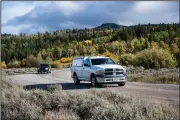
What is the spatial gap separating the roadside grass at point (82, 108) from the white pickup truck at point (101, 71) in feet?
28.5

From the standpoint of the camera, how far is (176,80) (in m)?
27.0

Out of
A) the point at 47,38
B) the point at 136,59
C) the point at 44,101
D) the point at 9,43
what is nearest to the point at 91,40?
the point at 47,38

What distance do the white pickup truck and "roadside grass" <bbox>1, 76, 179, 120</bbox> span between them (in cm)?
869

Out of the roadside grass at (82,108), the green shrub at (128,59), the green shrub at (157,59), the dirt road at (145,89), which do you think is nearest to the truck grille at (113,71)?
the dirt road at (145,89)

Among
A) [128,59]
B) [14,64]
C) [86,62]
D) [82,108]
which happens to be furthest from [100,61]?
[14,64]

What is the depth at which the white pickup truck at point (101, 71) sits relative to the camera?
24.1m

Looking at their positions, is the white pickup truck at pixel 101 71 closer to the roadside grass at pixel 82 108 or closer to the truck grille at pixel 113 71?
the truck grille at pixel 113 71

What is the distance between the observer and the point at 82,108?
41.0 ft

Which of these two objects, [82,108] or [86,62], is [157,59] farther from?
[82,108]

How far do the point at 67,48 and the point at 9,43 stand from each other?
70.7 feet

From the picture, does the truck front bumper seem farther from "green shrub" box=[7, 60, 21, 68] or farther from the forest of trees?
"green shrub" box=[7, 60, 21, 68]

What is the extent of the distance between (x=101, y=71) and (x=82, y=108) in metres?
11.7

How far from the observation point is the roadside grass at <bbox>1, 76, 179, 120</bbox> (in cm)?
1038

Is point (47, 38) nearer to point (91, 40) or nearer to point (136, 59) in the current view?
point (91, 40)
